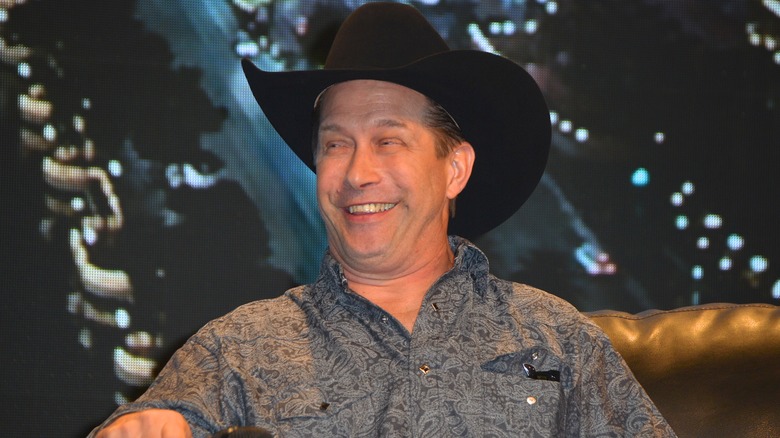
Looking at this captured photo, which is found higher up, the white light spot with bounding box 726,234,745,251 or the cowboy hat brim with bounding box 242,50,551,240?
the cowboy hat brim with bounding box 242,50,551,240

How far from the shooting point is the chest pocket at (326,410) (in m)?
1.64

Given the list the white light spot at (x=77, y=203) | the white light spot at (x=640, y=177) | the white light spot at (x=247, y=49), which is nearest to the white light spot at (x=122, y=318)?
the white light spot at (x=77, y=203)

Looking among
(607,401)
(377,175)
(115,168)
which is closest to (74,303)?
(115,168)

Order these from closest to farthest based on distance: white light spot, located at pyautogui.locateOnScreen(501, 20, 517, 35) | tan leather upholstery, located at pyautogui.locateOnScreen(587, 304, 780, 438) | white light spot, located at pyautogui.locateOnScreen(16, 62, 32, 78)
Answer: tan leather upholstery, located at pyautogui.locateOnScreen(587, 304, 780, 438)
white light spot, located at pyautogui.locateOnScreen(16, 62, 32, 78)
white light spot, located at pyautogui.locateOnScreen(501, 20, 517, 35)

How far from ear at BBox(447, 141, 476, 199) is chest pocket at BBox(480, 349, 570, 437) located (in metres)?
0.40

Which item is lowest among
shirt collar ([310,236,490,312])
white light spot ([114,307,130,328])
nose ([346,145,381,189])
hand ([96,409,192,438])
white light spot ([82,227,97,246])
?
white light spot ([114,307,130,328])

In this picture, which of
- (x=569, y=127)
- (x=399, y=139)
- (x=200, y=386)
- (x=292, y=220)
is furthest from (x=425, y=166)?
(x=569, y=127)

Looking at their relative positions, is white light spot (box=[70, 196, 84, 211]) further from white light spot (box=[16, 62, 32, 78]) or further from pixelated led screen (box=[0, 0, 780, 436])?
white light spot (box=[16, 62, 32, 78])

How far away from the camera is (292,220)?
9.69 feet

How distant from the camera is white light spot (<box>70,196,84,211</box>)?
282 cm

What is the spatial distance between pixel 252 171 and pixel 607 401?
1464mm

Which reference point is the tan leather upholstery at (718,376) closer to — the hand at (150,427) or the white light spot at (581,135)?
the hand at (150,427)

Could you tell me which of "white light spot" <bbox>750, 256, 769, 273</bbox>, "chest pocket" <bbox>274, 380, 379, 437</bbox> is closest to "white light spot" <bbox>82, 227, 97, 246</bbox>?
"chest pocket" <bbox>274, 380, 379, 437</bbox>

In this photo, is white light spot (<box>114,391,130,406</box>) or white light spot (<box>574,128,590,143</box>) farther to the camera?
white light spot (<box>574,128,590,143</box>)
